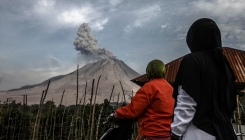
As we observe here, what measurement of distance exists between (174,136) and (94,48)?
593 feet

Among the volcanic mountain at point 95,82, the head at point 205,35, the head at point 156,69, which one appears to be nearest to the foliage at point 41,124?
the head at point 156,69

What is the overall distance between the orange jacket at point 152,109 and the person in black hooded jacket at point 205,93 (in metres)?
0.66

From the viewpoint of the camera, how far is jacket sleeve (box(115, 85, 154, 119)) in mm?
2264

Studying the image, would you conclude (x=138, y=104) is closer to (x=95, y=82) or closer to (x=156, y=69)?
(x=156, y=69)

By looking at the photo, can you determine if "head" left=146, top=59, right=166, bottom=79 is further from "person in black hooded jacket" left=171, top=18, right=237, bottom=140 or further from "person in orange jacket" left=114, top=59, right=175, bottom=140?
"person in black hooded jacket" left=171, top=18, right=237, bottom=140

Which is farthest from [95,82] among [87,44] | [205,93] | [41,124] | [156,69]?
[205,93]

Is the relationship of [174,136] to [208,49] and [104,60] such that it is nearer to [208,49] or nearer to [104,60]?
[208,49]

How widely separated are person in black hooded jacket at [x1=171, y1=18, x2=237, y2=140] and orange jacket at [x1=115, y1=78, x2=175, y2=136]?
66cm

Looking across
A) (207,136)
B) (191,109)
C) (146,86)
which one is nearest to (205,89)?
(191,109)

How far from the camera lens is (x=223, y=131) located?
148cm

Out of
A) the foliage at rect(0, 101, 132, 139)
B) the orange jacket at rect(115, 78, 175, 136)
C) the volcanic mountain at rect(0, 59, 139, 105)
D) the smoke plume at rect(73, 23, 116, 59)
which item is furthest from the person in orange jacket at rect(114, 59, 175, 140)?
the smoke plume at rect(73, 23, 116, 59)

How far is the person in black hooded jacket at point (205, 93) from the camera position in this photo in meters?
1.47

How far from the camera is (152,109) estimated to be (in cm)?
234

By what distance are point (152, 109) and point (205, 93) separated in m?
0.88
